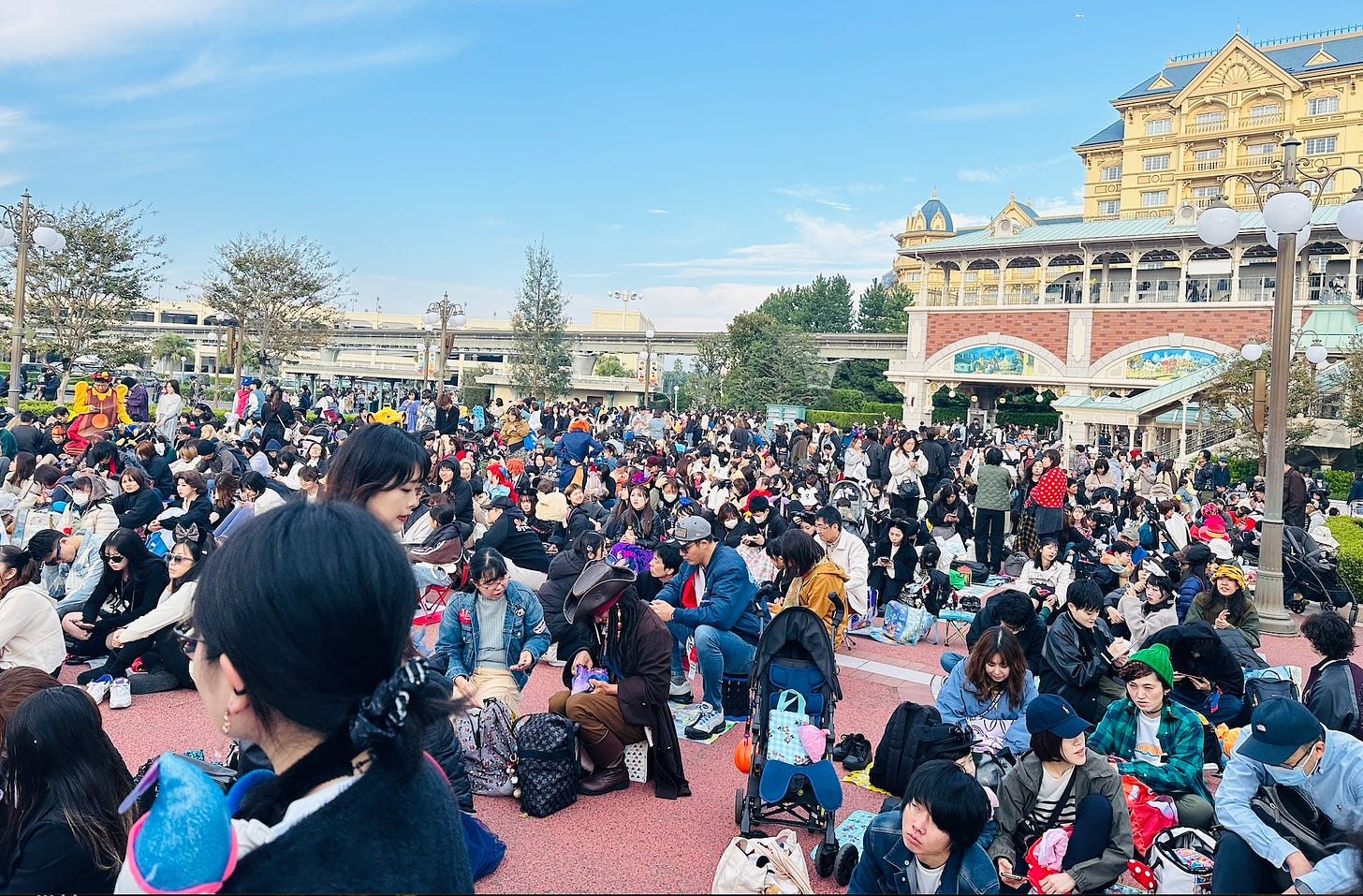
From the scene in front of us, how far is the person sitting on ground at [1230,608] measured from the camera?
20.6 feet

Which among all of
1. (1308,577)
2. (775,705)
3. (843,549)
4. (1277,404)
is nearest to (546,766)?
(775,705)

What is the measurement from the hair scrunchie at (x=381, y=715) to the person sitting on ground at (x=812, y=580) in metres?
4.63

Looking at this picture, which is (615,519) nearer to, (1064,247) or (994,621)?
(994,621)

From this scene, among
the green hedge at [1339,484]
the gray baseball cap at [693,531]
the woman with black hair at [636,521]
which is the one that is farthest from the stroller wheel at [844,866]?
the green hedge at [1339,484]

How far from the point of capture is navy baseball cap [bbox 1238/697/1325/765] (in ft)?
11.4

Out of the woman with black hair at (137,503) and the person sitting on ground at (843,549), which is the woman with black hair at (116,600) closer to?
the woman with black hair at (137,503)

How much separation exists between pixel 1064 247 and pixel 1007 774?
117ft

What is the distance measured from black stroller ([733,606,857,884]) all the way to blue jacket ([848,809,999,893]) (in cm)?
69

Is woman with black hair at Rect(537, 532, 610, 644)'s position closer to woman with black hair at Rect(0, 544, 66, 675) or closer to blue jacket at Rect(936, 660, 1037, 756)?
blue jacket at Rect(936, 660, 1037, 756)

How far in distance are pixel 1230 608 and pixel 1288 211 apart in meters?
4.08

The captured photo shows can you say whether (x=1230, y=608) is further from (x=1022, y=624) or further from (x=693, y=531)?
(x=693, y=531)

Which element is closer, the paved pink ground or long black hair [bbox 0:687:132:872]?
long black hair [bbox 0:687:132:872]

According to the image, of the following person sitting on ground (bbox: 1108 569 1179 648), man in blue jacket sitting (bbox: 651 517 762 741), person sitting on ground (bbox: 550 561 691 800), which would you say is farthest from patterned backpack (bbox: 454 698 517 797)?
person sitting on ground (bbox: 1108 569 1179 648)

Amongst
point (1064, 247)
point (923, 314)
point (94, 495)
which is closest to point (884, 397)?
point (923, 314)
